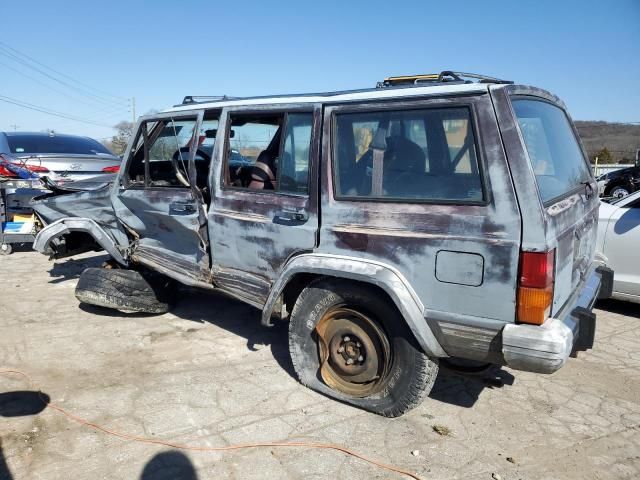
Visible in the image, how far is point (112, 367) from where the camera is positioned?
12.8 ft

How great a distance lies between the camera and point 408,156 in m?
3.02

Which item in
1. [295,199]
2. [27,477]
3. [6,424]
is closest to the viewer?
[27,477]

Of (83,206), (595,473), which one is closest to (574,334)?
(595,473)

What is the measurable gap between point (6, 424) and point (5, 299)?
2.99m

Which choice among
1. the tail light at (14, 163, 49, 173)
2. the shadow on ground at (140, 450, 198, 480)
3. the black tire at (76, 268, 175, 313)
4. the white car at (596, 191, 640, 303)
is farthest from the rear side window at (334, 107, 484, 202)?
the tail light at (14, 163, 49, 173)

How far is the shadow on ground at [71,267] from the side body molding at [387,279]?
14.7 feet

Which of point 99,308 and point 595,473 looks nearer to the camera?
point 595,473

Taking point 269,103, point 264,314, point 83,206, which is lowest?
point 264,314

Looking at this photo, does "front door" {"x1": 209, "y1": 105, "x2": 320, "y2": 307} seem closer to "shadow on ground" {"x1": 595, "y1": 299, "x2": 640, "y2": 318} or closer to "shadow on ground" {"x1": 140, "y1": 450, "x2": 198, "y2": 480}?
"shadow on ground" {"x1": 140, "y1": 450, "x2": 198, "y2": 480}

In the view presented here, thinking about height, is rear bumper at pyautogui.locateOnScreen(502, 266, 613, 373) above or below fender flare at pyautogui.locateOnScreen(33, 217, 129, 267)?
below

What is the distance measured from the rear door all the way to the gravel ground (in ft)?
2.88

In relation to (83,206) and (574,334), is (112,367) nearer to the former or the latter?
(83,206)

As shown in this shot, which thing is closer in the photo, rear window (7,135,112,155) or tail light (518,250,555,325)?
tail light (518,250,555,325)

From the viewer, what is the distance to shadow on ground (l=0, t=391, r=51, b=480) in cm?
317
